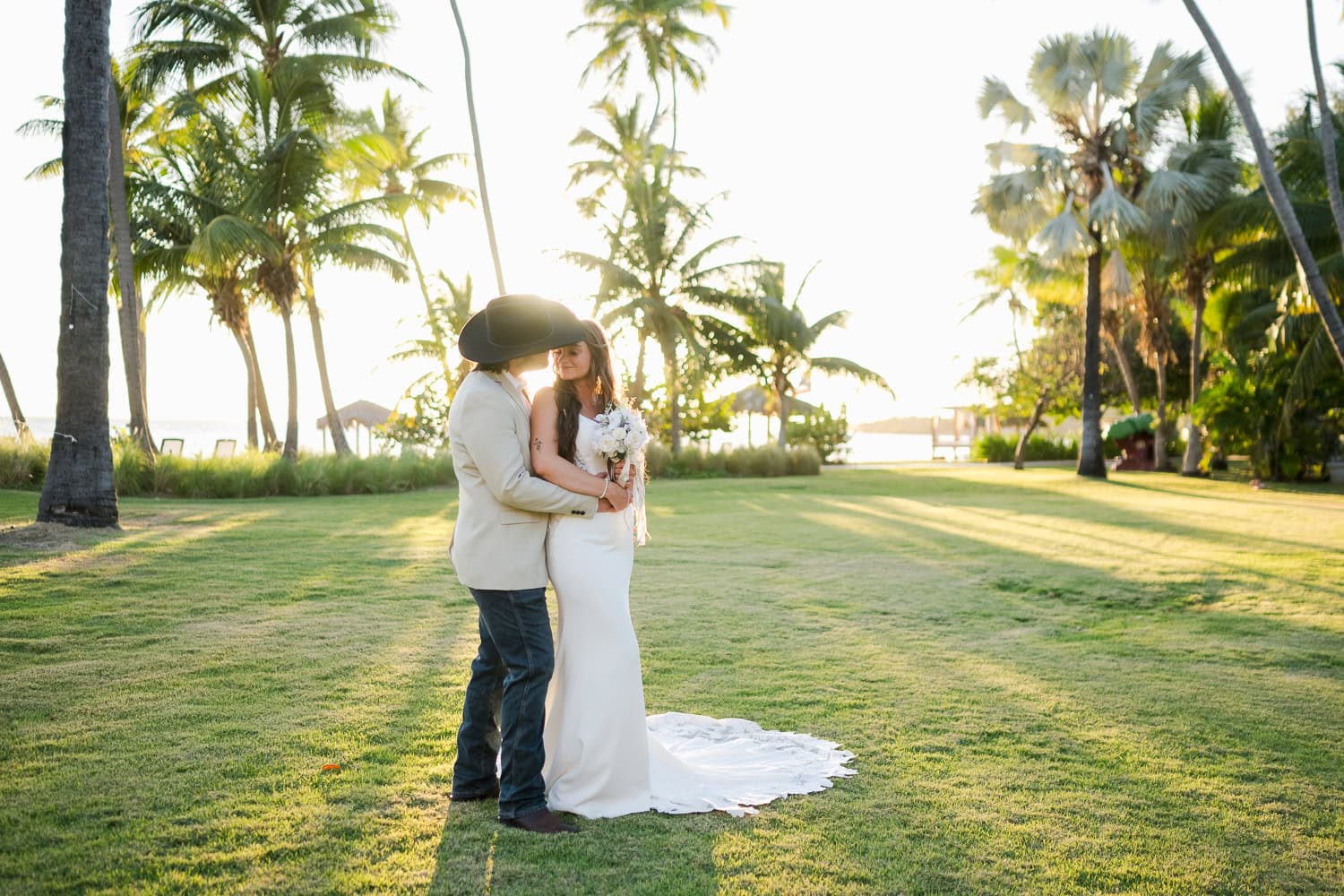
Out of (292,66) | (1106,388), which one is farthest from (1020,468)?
(292,66)

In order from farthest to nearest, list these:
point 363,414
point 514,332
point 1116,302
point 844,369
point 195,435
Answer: point 195,435 < point 363,414 < point 844,369 < point 1116,302 < point 514,332

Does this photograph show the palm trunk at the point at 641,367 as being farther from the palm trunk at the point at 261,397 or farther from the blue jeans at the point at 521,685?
the blue jeans at the point at 521,685

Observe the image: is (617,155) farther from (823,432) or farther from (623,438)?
(623,438)

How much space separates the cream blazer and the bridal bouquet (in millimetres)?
247

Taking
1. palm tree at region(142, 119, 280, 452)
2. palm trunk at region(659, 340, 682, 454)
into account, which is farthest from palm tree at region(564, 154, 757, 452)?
palm tree at region(142, 119, 280, 452)

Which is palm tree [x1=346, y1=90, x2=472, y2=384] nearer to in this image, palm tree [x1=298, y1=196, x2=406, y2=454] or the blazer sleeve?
palm tree [x1=298, y1=196, x2=406, y2=454]

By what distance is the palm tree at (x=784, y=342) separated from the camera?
107 ft

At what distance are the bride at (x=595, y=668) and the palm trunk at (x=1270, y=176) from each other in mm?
12953

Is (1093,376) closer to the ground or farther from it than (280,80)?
closer to the ground

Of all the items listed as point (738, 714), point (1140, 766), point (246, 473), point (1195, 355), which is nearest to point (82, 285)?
point (246, 473)

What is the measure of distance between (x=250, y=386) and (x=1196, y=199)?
28.0 m

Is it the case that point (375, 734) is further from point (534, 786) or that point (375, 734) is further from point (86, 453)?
point (86, 453)

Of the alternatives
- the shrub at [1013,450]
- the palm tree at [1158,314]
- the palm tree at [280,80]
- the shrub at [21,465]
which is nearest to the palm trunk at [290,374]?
the palm tree at [280,80]

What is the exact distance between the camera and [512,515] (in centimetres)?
382
